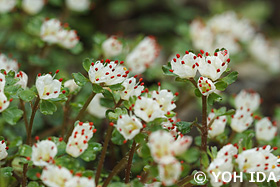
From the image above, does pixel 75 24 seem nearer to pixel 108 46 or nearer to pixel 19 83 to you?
pixel 108 46

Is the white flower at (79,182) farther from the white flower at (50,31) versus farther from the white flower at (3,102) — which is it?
the white flower at (50,31)

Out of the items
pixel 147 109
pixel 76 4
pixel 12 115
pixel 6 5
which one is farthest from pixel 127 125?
pixel 76 4

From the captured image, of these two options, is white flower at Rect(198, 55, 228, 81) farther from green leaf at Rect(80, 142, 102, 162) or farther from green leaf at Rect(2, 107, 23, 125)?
green leaf at Rect(2, 107, 23, 125)

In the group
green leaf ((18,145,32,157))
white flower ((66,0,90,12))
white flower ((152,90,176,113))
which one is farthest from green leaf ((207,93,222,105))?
white flower ((66,0,90,12))

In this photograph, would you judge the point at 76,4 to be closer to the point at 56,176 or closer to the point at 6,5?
the point at 6,5

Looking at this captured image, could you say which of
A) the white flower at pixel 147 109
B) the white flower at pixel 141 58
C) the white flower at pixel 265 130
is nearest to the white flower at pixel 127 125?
the white flower at pixel 147 109

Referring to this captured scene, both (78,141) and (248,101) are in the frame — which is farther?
(248,101)

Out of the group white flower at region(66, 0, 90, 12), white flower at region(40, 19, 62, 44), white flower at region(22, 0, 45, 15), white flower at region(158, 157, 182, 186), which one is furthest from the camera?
white flower at region(66, 0, 90, 12)
